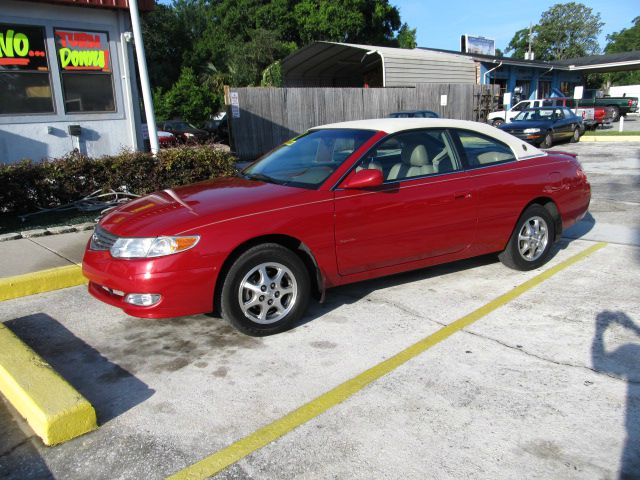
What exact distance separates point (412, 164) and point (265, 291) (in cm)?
181

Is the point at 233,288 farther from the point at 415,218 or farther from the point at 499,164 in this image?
the point at 499,164

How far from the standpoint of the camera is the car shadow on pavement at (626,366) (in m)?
2.67

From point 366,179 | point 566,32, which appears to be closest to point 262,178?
point 366,179

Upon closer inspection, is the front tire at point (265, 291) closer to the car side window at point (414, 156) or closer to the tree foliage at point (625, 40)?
the car side window at point (414, 156)

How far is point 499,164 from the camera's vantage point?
208 inches

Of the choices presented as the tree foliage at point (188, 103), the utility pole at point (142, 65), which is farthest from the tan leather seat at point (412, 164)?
the tree foliage at point (188, 103)

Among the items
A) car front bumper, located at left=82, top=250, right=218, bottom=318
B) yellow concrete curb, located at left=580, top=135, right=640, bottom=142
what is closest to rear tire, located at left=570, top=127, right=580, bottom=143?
yellow concrete curb, located at left=580, top=135, right=640, bottom=142

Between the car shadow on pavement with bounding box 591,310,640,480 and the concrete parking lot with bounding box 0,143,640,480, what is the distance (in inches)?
0.4

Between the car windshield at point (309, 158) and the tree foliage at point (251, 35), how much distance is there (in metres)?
30.2

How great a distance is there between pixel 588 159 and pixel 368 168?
12.9 m

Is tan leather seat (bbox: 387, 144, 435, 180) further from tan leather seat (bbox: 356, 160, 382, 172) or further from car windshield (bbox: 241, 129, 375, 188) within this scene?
car windshield (bbox: 241, 129, 375, 188)

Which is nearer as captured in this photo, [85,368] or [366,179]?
[85,368]

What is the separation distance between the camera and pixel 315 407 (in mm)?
3191

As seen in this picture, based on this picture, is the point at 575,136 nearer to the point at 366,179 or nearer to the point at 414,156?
the point at 414,156
